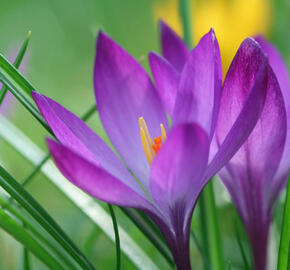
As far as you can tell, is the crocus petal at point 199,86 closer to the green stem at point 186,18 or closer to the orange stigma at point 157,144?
the orange stigma at point 157,144

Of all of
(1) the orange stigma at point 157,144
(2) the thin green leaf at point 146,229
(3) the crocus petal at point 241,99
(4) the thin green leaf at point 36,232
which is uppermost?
(3) the crocus petal at point 241,99

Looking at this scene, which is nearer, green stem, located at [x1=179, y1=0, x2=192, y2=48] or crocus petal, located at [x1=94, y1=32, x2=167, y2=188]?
crocus petal, located at [x1=94, y1=32, x2=167, y2=188]

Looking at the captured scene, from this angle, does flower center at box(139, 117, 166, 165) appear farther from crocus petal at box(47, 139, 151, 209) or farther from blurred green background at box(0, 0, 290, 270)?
blurred green background at box(0, 0, 290, 270)

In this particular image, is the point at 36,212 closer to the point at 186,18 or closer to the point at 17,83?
the point at 17,83

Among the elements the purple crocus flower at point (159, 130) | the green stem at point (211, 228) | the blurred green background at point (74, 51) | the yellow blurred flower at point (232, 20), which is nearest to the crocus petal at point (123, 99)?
the purple crocus flower at point (159, 130)

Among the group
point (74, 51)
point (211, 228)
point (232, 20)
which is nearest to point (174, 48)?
point (211, 228)

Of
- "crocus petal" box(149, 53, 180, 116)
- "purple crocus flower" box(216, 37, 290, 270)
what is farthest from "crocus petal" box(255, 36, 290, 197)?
"crocus petal" box(149, 53, 180, 116)
